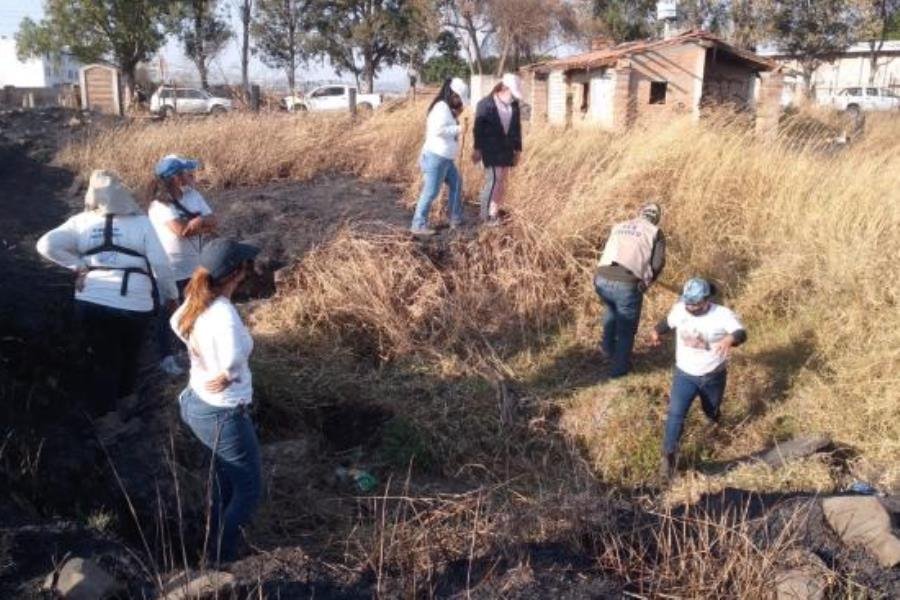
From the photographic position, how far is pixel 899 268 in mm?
6129

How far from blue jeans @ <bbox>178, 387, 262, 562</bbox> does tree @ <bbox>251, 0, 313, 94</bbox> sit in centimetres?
3523

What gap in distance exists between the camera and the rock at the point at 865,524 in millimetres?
3395

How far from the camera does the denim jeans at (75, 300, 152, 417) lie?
447 centimetres

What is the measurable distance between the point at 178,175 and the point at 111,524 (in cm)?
215

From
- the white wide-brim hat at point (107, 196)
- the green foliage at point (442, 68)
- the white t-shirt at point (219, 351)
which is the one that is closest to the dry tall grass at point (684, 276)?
the white wide-brim hat at point (107, 196)

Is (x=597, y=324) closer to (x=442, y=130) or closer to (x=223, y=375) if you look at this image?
(x=442, y=130)

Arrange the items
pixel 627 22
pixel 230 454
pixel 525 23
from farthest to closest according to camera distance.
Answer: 1. pixel 525 23
2. pixel 627 22
3. pixel 230 454

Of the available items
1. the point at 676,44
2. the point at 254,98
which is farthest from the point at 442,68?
the point at 254,98

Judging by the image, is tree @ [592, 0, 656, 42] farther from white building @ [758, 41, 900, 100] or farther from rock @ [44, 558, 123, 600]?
rock @ [44, 558, 123, 600]

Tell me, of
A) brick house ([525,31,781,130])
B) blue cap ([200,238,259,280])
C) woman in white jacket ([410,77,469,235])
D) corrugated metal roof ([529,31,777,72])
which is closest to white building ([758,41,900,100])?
brick house ([525,31,781,130])

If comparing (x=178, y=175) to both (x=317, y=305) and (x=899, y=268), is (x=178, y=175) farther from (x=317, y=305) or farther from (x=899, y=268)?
(x=899, y=268)

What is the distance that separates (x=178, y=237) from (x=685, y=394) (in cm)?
335

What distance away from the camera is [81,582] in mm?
2666

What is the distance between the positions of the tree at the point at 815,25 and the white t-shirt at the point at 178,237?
26.6 metres
